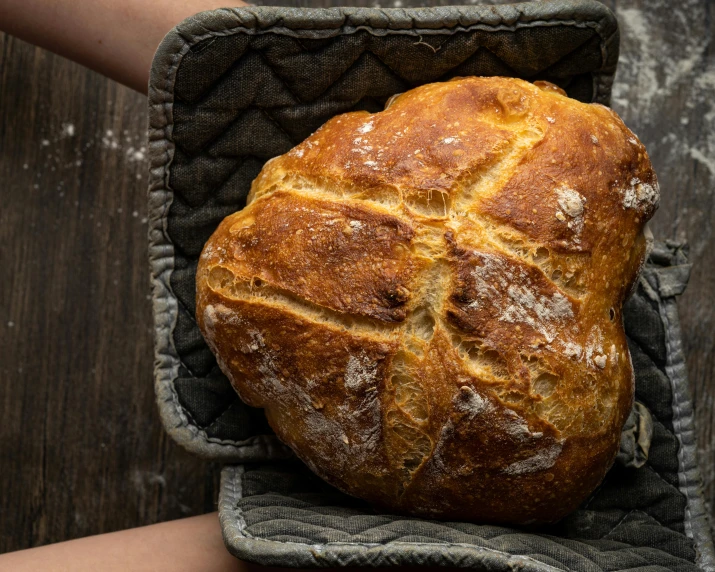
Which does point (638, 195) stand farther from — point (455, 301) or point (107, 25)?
point (107, 25)

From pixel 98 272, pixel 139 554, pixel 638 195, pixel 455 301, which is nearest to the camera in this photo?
pixel 455 301

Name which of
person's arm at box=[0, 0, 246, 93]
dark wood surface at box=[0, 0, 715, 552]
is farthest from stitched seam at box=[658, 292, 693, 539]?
person's arm at box=[0, 0, 246, 93]

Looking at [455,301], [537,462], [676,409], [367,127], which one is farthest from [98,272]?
[676,409]

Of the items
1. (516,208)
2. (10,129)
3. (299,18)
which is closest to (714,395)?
(516,208)

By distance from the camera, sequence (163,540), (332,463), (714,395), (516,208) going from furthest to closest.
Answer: (714,395) → (163,540) → (332,463) → (516,208)

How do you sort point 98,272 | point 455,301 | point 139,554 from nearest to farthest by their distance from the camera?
1. point 455,301
2. point 139,554
3. point 98,272

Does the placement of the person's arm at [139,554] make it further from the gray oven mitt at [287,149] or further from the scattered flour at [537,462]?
the scattered flour at [537,462]

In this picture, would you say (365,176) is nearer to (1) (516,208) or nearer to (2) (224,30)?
(1) (516,208)

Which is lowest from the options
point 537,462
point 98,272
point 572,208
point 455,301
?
point 98,272
